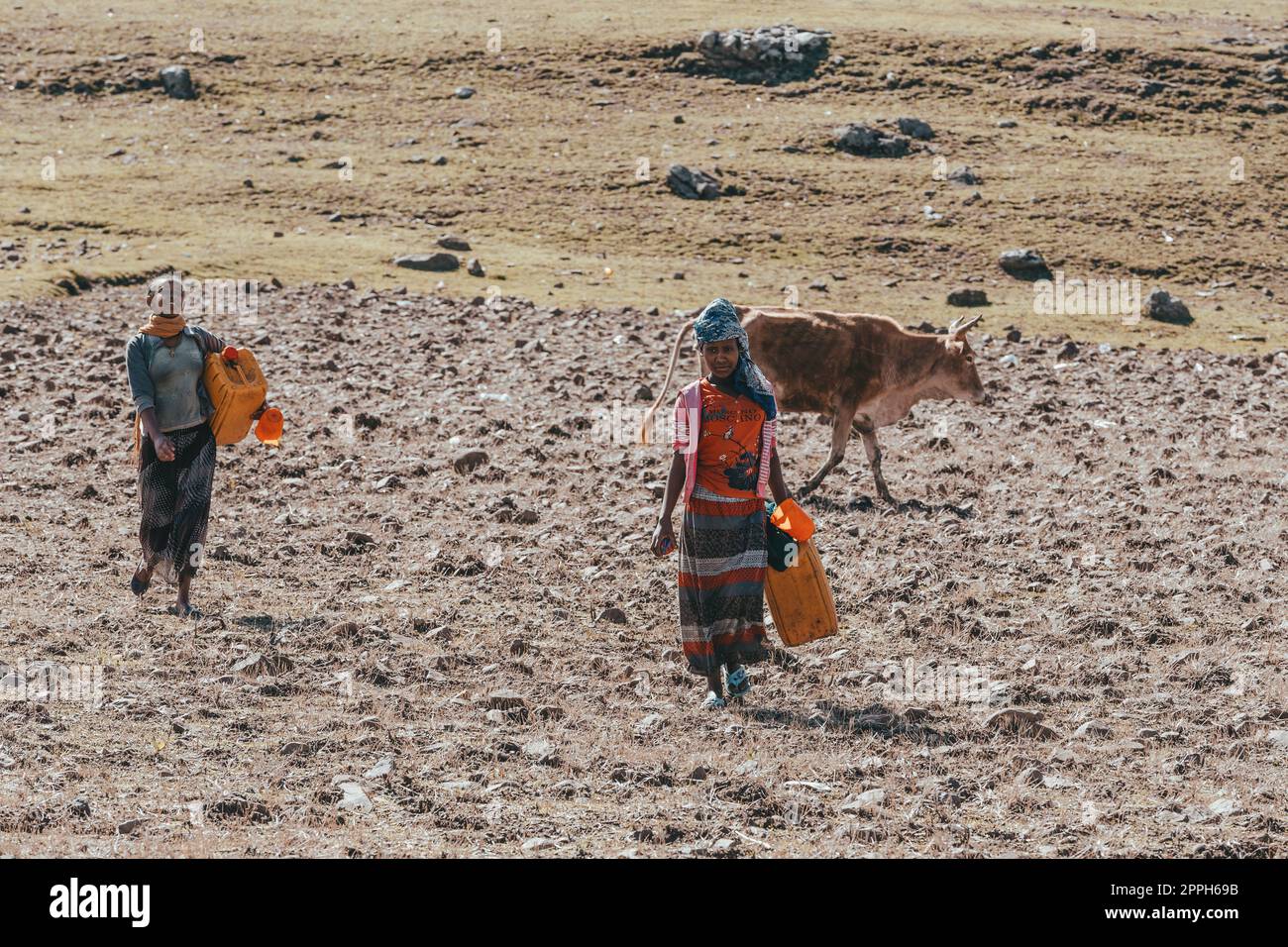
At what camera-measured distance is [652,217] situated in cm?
3678

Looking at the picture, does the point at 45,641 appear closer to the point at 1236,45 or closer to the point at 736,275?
the point at 736,275

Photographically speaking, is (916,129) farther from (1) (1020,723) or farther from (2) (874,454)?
(1) (1020,723)

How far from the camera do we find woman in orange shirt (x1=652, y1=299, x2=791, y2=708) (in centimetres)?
824

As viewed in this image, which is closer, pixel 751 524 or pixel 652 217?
pixel 751 524

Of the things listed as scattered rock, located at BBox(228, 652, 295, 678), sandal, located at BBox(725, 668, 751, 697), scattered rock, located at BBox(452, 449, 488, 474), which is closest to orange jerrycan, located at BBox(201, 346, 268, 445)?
scattered rock, located at BBox(228, 652, 295, 678)

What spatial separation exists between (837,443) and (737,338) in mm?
5983

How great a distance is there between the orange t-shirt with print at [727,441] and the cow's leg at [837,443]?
5543 mm

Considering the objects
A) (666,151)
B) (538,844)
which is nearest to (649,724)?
(538,844)

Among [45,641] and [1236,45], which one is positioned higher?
[1236,45]

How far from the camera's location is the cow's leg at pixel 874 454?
1370 cm

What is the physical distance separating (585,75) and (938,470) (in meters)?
36.3

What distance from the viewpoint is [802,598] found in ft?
28.1

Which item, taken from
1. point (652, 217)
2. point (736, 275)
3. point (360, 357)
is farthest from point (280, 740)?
point (652, 217)

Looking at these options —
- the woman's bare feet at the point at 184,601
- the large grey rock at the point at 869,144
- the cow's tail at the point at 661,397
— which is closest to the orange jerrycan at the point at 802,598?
the cow's tail at the point at 661,397
